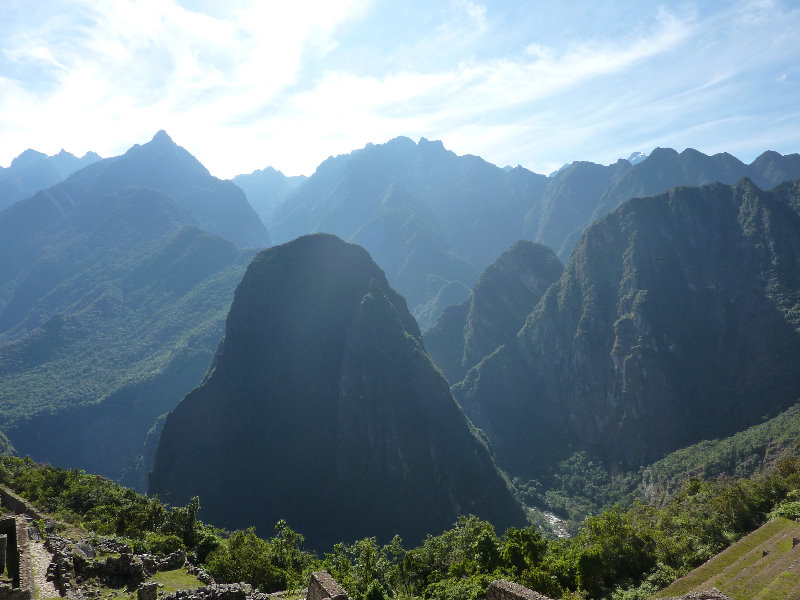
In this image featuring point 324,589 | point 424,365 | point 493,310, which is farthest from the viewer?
point 493,310

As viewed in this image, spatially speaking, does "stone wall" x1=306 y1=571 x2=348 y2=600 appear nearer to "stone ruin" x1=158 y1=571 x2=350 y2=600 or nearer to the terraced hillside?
"stone ruin" x1=158 y1=571 x2=350 y2=600

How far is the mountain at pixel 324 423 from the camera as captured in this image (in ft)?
281

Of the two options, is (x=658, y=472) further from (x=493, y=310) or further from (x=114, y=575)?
(x=114, y=575)

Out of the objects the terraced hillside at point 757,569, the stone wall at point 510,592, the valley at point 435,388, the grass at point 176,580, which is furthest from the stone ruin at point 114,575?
the valley at point 435,388

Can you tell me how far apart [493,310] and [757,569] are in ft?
476

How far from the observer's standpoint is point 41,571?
59.4 ft

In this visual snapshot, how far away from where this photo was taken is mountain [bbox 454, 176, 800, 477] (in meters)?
110

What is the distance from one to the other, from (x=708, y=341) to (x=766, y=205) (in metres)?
39.0

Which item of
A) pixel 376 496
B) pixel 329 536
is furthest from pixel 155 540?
pixel 376 496

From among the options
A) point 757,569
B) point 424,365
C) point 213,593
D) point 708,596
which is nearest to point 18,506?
point 213,593

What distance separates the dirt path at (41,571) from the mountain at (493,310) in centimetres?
14870

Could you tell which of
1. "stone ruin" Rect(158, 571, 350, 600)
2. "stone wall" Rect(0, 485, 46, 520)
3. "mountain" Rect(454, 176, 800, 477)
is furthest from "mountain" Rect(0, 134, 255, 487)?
"stone ruin" Rect(158, 571, 350, 600)

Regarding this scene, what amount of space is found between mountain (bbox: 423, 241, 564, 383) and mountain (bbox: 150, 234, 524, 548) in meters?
59.4

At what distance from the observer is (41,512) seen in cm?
3278
